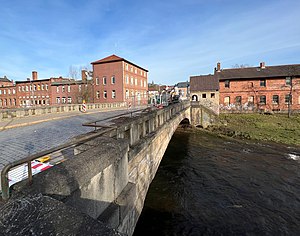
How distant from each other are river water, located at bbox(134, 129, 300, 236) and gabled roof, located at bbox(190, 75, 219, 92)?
74.5ft

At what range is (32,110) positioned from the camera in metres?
14.6

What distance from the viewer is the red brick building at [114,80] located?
41.3 m

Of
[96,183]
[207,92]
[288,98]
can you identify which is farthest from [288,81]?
[96,183]

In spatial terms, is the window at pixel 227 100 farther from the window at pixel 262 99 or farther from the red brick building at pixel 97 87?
the red brick building at pixel 97 87

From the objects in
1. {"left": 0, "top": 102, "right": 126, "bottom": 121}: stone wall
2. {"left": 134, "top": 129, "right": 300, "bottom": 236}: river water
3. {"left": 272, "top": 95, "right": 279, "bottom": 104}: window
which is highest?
{"left": 272, "top": 95, "right": 279, "bottom": 104}: window

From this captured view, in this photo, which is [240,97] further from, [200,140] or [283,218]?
[283,218]

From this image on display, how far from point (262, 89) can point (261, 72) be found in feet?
14.9

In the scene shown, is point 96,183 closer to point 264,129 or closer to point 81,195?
point 81,195

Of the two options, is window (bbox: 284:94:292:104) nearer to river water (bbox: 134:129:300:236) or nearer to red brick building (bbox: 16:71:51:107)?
river water (bbox: 134:129:300:236)

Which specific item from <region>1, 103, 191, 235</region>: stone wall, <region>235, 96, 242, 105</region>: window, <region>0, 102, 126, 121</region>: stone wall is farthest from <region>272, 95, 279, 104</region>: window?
<region>1, 103, 191, 235</region>: stone wall

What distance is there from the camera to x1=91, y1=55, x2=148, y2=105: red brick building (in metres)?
41.3

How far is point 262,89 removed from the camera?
35.9m

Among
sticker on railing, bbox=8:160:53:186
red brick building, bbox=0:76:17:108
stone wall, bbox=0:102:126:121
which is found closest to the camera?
sticker on railing, bbox=8:160:53:186

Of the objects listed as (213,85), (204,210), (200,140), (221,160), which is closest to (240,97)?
(213,85)
